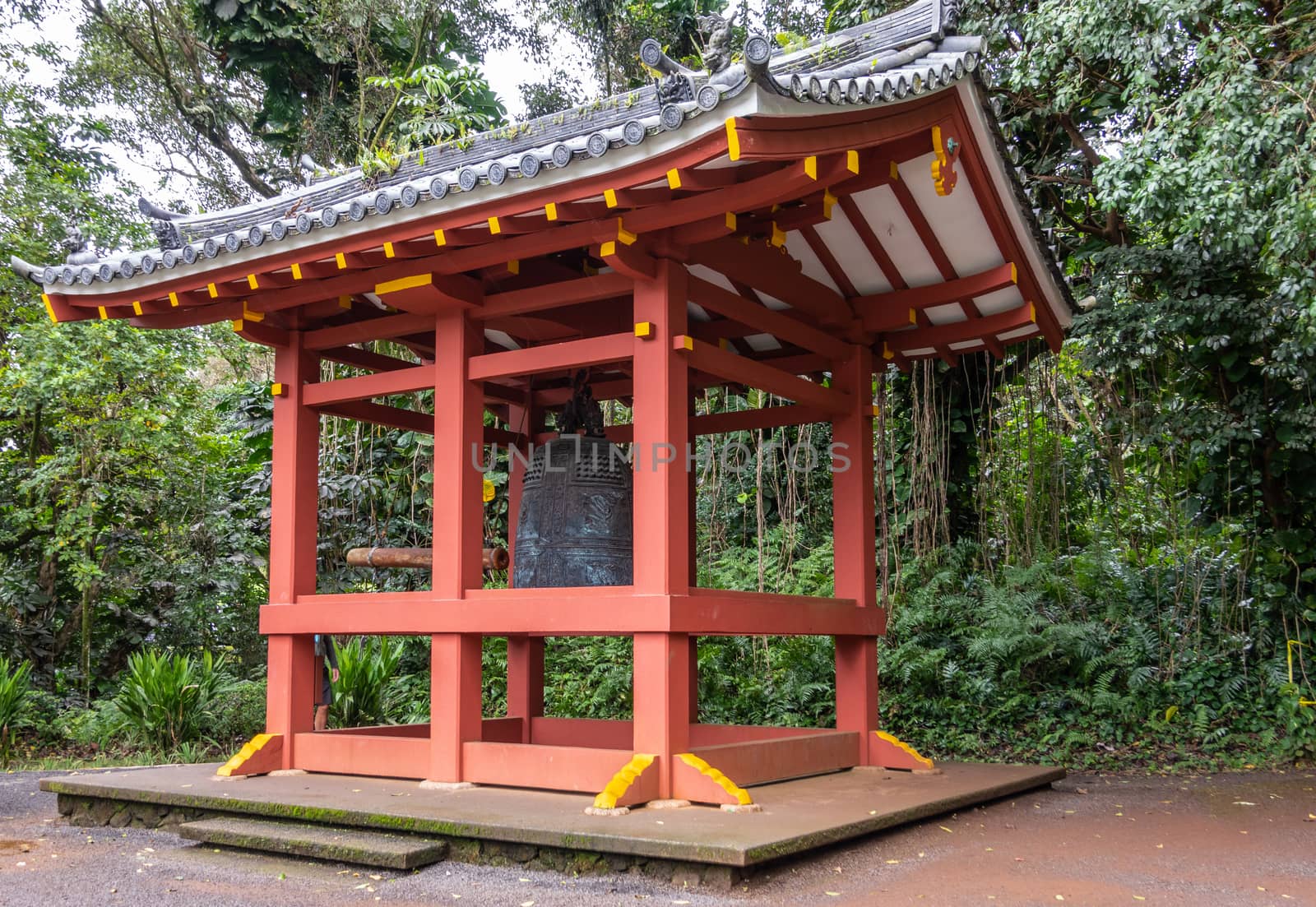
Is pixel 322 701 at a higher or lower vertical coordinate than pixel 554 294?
lower

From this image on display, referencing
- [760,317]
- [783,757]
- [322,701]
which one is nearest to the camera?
[783,757]

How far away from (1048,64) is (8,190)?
9108 mm

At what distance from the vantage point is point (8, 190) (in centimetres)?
977

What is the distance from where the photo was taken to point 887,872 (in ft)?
12.0

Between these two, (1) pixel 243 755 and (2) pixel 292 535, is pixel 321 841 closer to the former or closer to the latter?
(1) pixel 243 755

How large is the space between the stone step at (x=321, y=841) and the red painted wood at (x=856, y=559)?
8.37ft

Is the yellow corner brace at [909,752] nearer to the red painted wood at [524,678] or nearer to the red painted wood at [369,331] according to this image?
the red painted wood at [524,678]

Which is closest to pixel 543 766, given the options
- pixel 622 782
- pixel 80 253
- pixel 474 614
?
pixel 622 782

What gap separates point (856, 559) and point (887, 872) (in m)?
2.25

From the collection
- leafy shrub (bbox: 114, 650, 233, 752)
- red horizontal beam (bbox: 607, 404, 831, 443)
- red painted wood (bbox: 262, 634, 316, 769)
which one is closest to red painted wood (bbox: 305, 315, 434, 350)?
red horizontal beam (bbox: 607, 404, 831, 443)

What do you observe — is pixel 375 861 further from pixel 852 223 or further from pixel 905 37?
pixel 905 37

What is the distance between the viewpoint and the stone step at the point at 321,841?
12.3 ft

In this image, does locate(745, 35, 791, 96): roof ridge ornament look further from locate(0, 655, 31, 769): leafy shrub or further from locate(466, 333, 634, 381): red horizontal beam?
locate(0, 655, 31, 769): leafy shrub

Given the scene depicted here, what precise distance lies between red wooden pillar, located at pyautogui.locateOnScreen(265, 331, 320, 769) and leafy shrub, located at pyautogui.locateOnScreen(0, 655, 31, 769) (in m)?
4.21
